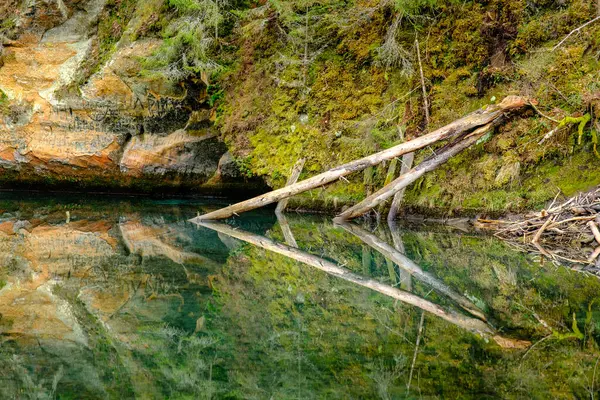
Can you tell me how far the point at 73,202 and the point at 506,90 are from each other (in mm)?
9519

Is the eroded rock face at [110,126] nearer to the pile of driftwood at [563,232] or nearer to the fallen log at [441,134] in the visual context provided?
the fallen log at [441,134]

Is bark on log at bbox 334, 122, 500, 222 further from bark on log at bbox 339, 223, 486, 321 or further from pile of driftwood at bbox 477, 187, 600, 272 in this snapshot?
pile of driftwood at bbox 477, 187, 600, 272

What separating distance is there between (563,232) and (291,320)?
15.4 ft

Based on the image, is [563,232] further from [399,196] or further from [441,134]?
[399,196]

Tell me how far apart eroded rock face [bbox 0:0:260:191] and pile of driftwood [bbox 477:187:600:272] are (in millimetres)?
6957

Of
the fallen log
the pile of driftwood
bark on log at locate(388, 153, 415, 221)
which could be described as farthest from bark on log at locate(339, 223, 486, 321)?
the pile of driftwood

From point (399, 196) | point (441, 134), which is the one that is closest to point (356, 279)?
point (441, 134)

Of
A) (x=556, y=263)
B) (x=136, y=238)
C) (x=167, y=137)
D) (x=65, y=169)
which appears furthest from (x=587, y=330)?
(x=65, y=169)

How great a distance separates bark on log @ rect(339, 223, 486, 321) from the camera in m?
4.97

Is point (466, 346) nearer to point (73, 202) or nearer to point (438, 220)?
point (438, 220)

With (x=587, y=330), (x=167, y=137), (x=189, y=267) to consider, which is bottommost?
(x=167, y=137)

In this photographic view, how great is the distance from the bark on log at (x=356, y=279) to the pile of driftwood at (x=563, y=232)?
242 centimetres

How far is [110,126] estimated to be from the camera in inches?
527

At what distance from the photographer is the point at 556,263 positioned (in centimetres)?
657
